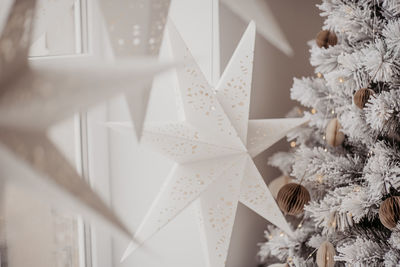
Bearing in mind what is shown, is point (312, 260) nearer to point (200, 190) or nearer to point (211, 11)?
point (200, 190)

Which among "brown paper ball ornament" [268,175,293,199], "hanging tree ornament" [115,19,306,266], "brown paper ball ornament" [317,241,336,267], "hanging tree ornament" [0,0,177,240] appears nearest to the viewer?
"hanging tree ornament" [0,0,177,240]

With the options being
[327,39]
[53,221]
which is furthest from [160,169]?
[327,39]

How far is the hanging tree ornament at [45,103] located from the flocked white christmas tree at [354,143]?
29.6 inches

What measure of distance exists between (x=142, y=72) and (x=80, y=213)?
0.24 ft

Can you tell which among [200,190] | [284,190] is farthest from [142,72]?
[284,190]

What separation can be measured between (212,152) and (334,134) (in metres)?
0.33

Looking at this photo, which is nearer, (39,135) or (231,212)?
(39,135)

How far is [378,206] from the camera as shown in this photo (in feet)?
2.85

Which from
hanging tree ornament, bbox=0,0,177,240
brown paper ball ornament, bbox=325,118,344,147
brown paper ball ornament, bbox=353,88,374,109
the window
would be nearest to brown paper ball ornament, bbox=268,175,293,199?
brown paper ball ornament, bbox=325,118,344,147

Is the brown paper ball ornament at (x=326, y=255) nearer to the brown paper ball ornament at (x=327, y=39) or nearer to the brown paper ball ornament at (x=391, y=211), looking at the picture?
the brown paper ball ornament at (x=391, y=211)

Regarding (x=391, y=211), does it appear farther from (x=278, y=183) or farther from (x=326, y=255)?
(x=278, y=183)

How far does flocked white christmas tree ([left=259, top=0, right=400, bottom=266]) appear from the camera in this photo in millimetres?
831

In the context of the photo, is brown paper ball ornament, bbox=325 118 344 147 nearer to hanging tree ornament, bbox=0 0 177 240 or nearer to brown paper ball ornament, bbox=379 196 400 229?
brown paper ball ornament, bbox=379 196 400 229

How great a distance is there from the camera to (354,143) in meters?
0.99
